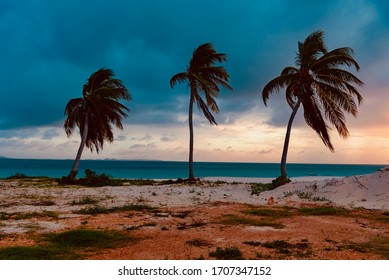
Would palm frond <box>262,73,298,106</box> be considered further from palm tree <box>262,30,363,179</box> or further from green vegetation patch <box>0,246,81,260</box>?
green vegetation patch <box>0,246,81,260</box>

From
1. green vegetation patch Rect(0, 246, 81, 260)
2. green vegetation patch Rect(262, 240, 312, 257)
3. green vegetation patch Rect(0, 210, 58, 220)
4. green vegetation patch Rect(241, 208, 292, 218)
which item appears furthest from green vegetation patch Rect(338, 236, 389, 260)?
green vegetation patch Rect(0, 210, 58, 220)

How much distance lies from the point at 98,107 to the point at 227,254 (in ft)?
69.3

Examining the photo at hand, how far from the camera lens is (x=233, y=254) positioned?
612cm

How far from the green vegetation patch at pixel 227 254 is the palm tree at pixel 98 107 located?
67.6 feet

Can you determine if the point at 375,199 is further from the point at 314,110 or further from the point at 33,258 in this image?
the point at 33,258

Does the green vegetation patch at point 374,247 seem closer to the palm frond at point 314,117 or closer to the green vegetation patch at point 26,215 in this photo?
the green vegetation patch at point 26,215

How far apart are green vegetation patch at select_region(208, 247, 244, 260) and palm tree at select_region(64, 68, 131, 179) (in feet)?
67.6

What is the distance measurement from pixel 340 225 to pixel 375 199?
609 cm

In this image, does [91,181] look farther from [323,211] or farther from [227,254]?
[227,254]

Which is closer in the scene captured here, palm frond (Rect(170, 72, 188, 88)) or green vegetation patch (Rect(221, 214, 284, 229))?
green vegetation patch (Rect(221, 214, 284, 229))

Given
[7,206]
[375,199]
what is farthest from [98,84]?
[375,199]

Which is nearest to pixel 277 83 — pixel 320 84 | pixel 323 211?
pixel 320 84

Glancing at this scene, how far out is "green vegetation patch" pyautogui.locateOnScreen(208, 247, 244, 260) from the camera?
5.99 meters

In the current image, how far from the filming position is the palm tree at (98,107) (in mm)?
25756
